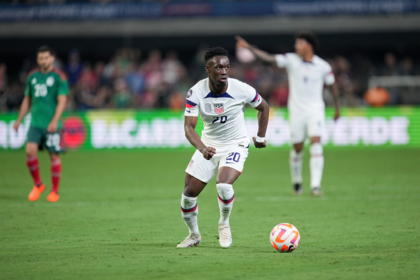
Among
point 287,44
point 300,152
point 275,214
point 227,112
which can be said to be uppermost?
point 287,44

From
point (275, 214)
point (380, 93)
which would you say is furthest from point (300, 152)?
point (380, 93)

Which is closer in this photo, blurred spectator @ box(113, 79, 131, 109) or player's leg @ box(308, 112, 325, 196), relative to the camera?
player's leg @ box(308, 112, 325, 196)

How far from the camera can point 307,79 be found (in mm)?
11016

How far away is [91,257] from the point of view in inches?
234

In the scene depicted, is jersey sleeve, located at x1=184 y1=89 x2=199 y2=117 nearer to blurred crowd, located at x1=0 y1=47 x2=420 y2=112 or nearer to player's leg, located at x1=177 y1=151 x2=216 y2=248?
player's leg, located at x1=177 y1=151 x2=216 y2=248

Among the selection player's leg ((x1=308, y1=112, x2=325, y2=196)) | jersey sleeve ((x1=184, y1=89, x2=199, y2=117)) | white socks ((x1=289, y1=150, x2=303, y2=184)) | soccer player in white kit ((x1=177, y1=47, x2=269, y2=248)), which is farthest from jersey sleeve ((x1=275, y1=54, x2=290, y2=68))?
jersey sleeve ((x1=184, y1=89, x2=199, y2=117))

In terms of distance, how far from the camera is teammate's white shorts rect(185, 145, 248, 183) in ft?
21.6

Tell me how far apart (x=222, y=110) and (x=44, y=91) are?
15.0ft

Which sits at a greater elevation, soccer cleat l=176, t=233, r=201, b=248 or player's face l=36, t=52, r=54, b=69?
player's face l=36, t=52, r=54, b=69

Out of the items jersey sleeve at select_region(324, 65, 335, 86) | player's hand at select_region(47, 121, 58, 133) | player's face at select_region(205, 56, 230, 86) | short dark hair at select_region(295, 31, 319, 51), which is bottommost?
player's hand at select_region(47, 121, 58, 133)

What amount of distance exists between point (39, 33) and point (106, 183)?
1540cm

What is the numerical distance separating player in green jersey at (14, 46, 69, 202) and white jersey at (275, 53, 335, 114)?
380 cm

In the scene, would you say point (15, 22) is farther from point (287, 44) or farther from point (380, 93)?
point (380, 93)

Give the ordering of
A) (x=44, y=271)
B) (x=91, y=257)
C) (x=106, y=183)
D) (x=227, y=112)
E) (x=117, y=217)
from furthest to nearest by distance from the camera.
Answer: (x=106, y=183) → (x=117, y=217) → (x=227, y=112) → (x=91, y=257) → (x=44, y=271)
